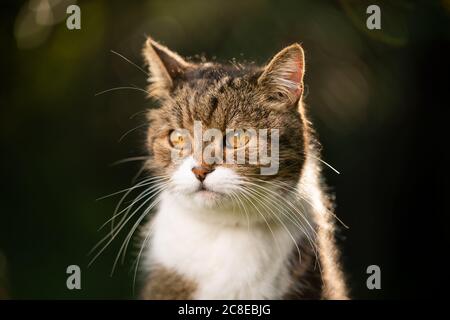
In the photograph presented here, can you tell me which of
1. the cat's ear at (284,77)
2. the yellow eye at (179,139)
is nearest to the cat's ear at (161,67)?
the yellow eye at (179,139)

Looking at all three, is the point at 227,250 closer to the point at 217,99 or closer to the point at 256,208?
the point at 256,208

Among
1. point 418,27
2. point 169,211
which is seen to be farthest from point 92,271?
point 418,27

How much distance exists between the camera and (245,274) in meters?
2.04

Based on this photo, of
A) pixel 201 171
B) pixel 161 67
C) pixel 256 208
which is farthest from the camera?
pixel 161 67

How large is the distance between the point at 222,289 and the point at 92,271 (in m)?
1.46

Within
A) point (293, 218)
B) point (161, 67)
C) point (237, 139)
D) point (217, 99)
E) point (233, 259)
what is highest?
point (161, 67)

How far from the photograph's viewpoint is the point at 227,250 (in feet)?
6.79

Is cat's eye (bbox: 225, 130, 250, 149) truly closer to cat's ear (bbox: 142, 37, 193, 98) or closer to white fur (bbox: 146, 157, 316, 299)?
white fur (bbox: 146, 157, 316, 299)

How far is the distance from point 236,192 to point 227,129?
204 mm

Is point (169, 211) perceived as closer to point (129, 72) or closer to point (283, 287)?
point (283, 287)

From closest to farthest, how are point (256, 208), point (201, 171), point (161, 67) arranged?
point (201, 171) → point (256, 208) → point (161, 67)

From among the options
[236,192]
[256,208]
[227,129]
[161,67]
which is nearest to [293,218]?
[256,208]

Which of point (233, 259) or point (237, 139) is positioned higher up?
point (237, 139)

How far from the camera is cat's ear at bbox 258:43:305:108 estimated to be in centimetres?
195
